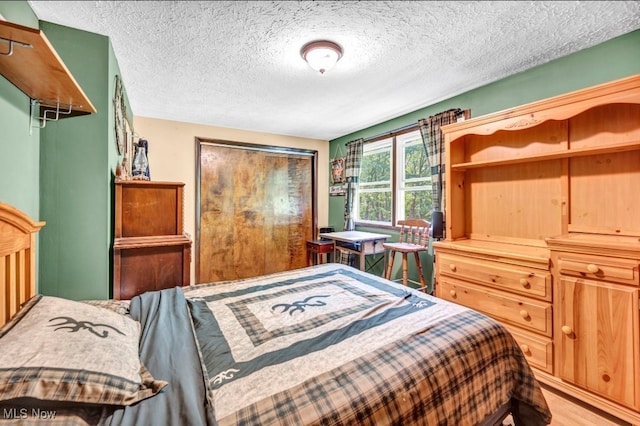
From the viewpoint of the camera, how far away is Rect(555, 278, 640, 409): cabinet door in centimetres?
151

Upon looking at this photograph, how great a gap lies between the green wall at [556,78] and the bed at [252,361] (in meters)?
1.97

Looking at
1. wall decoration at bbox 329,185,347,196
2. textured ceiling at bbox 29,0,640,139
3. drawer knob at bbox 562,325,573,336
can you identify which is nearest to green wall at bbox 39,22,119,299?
textured ceiling at bbox 29,0,640,139

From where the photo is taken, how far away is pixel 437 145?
2.97 metres

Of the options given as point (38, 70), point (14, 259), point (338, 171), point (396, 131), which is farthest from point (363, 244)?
point (38, 70)

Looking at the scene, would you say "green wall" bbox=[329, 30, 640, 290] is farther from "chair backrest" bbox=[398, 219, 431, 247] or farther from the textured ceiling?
"chair backrest" bbox=[398, 219, 431, 247]

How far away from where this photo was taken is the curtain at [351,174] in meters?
4.25

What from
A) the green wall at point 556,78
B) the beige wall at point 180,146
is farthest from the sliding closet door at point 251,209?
the green wall at point 556,78

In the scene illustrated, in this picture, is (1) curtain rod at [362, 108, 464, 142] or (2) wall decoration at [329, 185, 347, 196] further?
(2) wall decoration at [329, 185, 347, 196]

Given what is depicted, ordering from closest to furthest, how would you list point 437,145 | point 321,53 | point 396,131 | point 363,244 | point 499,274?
point 321,53
point 499,274
point 437,145
point 363,244
point 396,131

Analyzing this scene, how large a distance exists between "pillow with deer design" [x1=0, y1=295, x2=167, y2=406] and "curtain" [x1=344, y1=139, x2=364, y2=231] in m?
3.50

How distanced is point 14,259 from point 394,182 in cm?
347

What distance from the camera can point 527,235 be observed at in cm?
232

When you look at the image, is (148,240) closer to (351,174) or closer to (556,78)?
(351,174)

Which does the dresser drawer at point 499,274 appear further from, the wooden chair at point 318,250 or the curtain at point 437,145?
the wooden chair at point 318,250
